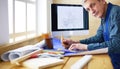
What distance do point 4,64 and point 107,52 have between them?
72 centimetres

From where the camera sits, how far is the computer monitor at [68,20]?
2102 millimetres

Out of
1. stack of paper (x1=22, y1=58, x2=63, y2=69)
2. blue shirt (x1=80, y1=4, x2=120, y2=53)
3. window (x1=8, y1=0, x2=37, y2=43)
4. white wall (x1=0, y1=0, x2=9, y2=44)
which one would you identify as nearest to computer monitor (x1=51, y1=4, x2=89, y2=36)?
window (x1=8, y1=0, x2=37, y2=43)

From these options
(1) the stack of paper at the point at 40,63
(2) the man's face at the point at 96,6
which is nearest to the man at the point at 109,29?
(2) the man's face at the point at 96,6

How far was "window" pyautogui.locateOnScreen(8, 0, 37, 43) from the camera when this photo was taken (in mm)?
1861

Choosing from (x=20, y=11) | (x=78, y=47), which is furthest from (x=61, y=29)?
(x=78, y=47)

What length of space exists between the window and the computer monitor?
1.17 feet

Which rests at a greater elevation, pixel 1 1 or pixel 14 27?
pixel 1 1

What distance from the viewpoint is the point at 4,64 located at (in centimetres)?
113

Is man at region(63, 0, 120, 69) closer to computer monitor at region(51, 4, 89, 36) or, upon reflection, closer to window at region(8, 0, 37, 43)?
computer monitor at region(51, 4, 89, 36)

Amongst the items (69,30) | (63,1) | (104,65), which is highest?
(63,1)

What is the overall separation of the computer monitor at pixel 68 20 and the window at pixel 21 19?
0.36 meters

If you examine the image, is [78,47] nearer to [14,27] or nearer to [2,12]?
[2,12]

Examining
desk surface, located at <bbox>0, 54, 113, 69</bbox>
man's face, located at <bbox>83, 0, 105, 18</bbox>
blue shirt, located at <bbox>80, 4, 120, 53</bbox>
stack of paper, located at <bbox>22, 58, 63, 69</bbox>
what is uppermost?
man's face, located at <bbox>83, 0, 105, 18</bbox>

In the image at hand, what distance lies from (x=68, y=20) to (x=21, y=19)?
52cm
